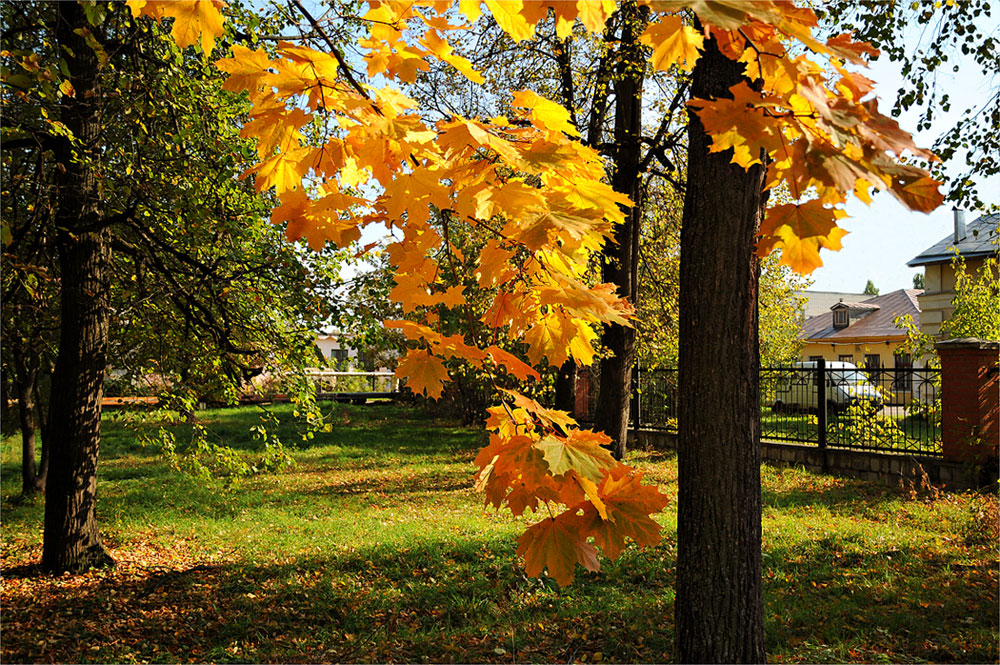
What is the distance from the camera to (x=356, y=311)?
7207 mm

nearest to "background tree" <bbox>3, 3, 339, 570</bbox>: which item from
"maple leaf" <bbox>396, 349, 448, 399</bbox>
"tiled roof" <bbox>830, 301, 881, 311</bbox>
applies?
"maple leaf" <bbox>396, 349, 448, 399</bbox>

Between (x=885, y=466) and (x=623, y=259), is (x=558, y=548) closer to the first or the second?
(x=623, y=259)

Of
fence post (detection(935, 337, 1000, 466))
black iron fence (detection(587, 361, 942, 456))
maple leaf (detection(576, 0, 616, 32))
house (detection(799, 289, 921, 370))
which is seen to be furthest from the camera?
house (detection(799, 289, 921, 370))

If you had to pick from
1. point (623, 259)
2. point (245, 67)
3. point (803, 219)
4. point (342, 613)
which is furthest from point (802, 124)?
point (623, 259)

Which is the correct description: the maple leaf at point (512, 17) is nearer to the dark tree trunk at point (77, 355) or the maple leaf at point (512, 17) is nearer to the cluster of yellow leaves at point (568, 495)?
the cluster of yellow leaves at point (568, 495)

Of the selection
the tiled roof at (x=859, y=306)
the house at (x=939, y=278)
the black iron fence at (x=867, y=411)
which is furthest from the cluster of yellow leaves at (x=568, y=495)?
the tiled roof at (x=859, y=306)

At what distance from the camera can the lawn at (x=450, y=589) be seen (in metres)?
4.64

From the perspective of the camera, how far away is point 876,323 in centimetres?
3897

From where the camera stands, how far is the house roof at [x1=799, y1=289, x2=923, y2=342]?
36938 millimetres

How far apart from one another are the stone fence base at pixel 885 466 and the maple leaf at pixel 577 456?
31.3 feet

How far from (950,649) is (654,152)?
8237 millimetres

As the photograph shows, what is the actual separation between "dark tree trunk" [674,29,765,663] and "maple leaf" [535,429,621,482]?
1239 millimetres

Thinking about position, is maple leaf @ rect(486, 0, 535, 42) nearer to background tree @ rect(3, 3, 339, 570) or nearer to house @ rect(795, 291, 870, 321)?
background tree @ rect(3, 3, 339, 570)

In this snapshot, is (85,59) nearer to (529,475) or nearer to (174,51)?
(174,51)
